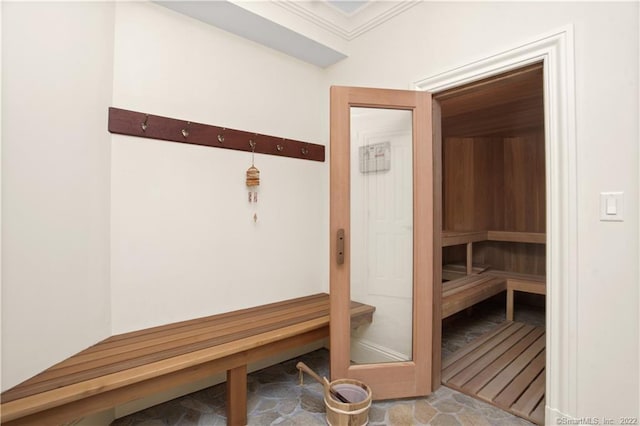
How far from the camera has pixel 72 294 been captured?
4.83 feet

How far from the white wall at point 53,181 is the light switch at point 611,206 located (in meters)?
2.49

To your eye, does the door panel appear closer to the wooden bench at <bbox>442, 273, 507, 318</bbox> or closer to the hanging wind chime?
the wooden bench at <bbox>442, 273, 507, 318</bbox>

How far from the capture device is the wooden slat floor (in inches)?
73.0

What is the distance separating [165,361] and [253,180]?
4.03 feet

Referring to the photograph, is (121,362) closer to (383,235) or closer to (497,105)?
(383,235)

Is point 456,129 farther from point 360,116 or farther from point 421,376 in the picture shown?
point 421,376

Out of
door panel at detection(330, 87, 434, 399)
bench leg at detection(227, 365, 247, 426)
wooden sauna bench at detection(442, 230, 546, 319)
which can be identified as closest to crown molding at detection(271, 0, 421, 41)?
door panel at detection(330, 87, 434, 399)

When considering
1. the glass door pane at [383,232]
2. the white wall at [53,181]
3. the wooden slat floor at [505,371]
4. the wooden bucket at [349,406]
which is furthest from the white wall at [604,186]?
the white wall at [53,181]

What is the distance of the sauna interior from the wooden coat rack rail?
1.30 m

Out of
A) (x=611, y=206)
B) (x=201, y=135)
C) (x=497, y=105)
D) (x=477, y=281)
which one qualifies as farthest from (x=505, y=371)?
(x=201, y=135)

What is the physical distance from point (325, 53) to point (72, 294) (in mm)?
2371

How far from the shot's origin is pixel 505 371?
87.5 inches

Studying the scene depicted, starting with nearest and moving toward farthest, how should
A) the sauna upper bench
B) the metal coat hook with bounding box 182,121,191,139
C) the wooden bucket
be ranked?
the wooden bucket < the metal coat hook with bounding box 182,121,191,139 < the sauna upper bench

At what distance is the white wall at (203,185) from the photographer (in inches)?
69.9
